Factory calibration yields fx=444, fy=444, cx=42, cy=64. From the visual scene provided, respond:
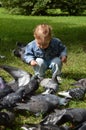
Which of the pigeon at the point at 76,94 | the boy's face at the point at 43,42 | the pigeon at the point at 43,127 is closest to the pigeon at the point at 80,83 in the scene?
the pigeon at the point at 76,94

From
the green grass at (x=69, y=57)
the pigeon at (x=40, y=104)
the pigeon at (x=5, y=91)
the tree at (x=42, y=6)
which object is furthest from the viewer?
the tree at (x=42, y=6)

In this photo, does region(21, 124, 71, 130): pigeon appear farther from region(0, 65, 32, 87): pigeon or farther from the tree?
the tree

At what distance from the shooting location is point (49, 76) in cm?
719

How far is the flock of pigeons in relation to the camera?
474 cm

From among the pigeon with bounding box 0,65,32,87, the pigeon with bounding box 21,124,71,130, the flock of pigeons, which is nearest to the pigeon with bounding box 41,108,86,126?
the flock of pigeons

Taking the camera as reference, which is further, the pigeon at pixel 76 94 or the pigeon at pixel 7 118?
the pigeon at pixel 76 94

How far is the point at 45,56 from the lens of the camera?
7117 millimetres

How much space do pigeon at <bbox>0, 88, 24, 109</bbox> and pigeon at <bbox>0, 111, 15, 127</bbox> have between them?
0.86ft

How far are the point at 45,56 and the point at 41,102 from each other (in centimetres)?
197

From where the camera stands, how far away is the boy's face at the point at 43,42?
266 inches

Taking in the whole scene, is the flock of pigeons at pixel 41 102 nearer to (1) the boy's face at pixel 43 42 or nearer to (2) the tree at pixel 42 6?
(1) the boy's face at pixel 43 42

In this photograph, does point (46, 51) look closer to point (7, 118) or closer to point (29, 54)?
point (29, 54)

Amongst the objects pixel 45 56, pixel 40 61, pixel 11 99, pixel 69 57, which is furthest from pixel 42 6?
pixel 11 99

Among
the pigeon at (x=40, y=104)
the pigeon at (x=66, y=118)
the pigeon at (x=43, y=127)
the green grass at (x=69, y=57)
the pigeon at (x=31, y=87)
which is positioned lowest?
the green grass at (x=69, y=57)
